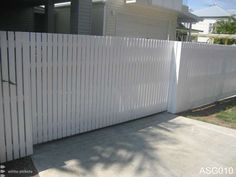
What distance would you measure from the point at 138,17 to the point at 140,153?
9.30 meters

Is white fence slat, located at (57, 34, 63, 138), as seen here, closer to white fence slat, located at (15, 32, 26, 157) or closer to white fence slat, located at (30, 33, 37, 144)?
white fence slat, located at (30, 33, 37, 144)

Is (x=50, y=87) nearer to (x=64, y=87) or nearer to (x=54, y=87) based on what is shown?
(x=54, y=87)

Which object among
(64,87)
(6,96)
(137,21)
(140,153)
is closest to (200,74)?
(140,153)

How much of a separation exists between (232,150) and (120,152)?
213cm

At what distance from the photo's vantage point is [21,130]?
11.3 ft

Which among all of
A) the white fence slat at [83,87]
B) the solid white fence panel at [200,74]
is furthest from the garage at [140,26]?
the white fence slat at [83,87]

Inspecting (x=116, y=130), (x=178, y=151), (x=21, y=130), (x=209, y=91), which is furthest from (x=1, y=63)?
(x=209, y=91)

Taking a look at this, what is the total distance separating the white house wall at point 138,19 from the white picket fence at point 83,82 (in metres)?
4.95

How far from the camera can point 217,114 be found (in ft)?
22.1

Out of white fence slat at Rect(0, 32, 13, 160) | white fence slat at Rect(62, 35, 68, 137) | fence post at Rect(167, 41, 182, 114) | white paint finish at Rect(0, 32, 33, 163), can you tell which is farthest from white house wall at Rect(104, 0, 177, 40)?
white fence slat at Rect(0, 32, 13, 160)

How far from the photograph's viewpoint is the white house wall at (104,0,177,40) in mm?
10469

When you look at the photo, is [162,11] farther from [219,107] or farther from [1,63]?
[1,63]

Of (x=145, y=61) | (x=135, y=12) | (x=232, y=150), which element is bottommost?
(x=232, y=150)

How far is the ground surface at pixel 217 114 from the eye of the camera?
604cm
